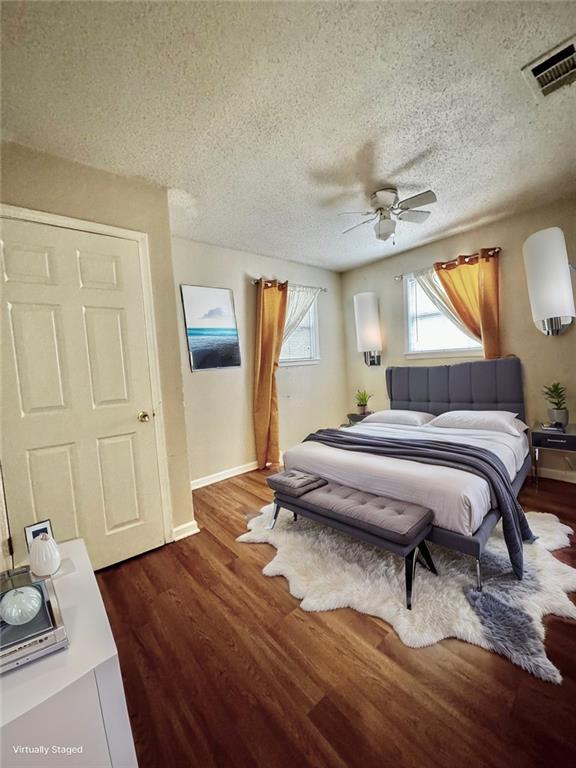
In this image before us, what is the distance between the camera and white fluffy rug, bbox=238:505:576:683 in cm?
149

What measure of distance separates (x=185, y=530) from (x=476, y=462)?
220cm

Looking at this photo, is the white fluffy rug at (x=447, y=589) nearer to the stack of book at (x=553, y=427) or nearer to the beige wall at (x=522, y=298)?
the stack of book at (x=553, y=427)

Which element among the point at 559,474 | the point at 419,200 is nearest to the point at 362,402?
the point at 559,474

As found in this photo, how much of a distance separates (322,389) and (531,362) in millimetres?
2554

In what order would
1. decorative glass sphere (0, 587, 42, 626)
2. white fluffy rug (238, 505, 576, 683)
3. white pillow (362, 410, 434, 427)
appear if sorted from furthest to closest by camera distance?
white pillow (362, 410, 434, 427) → white fluffy rug (238, 505, 576, 683) → decorative glass sphere (0, 587, 42, 626)

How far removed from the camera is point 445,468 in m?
2.05

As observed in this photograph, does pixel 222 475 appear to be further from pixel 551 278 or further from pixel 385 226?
pixel 551 278

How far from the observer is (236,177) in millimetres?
2375

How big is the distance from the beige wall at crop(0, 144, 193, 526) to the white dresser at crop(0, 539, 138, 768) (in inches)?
61.4

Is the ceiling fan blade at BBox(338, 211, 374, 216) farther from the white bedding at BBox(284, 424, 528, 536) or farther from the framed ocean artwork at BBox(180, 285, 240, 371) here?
the white bedding at BBox(284, 424, 528, 536)

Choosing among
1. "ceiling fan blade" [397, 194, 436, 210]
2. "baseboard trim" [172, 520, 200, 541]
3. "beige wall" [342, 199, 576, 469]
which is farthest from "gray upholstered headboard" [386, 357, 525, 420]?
"baseboard trim" [172, 520, 200, 541]

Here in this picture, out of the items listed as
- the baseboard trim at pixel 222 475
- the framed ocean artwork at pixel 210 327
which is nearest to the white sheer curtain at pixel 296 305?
the framed ocean artwork at pixel 210 327

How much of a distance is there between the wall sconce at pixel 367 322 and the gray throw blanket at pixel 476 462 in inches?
77.8

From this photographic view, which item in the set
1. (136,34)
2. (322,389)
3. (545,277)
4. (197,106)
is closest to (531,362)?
(545,277)
